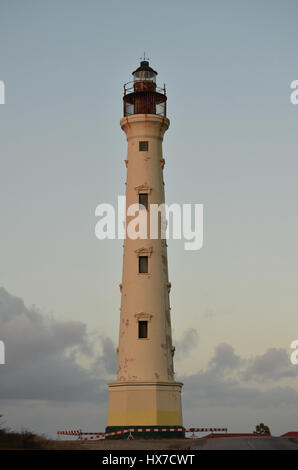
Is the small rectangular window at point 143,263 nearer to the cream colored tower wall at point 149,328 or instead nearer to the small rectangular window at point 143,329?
the cream colored tower wall at point 149,328

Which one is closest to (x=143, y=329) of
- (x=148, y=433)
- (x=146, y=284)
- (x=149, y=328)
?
(x=149, y=328)

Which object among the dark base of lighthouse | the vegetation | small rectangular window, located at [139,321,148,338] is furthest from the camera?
small rectangular window, located at [139,321,148,338]

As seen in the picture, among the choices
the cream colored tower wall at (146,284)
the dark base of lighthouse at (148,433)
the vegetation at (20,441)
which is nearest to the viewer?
the vegetation at (20,441)

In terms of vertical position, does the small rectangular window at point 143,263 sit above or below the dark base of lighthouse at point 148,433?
above

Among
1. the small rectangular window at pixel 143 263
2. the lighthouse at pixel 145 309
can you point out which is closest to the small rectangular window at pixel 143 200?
the lighthouse at pixel 145 309

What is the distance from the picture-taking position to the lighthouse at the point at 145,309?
4938cm

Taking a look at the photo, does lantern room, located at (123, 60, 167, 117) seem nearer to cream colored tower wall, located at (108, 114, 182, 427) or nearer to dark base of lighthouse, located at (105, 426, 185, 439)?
cream colored tower wall, located at (108, 114, 182, 427)

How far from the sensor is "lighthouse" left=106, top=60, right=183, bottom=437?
49.4 metres

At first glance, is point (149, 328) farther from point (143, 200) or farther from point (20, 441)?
point (20, 441)

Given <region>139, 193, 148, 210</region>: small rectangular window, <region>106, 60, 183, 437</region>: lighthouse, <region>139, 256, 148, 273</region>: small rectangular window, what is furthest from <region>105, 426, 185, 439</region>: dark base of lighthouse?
<region>139, 193, 148, 210</region>: small rectangular window

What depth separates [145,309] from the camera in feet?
167

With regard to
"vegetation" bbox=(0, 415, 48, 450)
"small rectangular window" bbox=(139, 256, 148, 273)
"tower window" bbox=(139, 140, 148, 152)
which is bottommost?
"vegetation" bbox=(0, 415, 48, 450)
